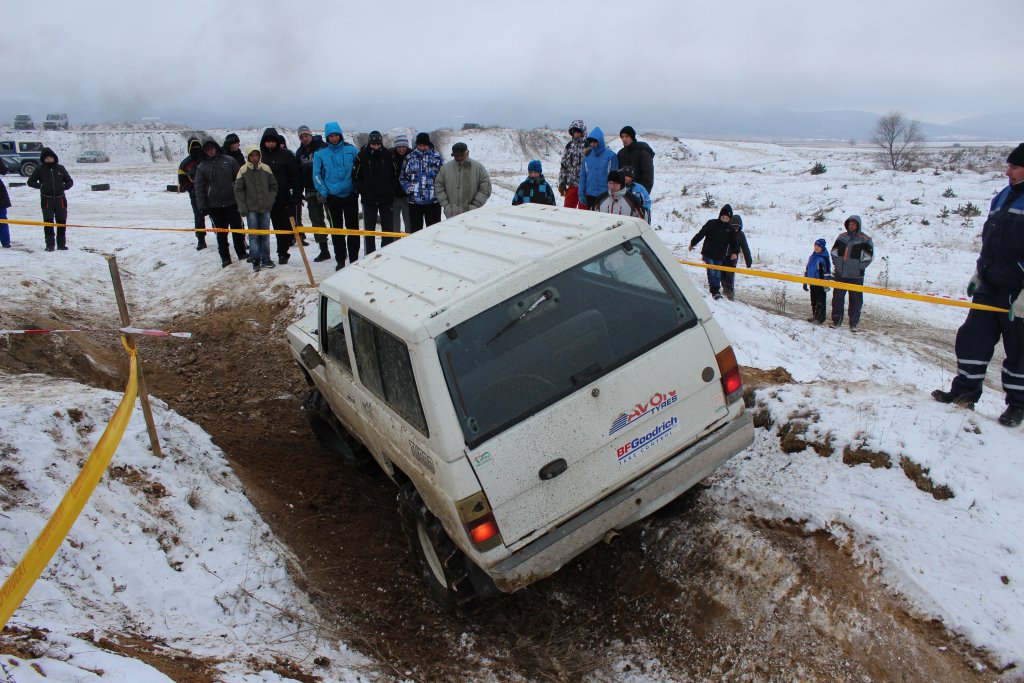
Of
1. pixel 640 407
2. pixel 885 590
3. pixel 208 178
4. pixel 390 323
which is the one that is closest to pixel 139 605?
pixel 390 323

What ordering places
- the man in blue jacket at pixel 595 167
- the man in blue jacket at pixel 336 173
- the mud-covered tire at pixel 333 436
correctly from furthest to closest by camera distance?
the man in blue jacket at pixel 336 173 < the man in blue jacket at pixel 595 167 < the mud-covered tire at pixel 333 436

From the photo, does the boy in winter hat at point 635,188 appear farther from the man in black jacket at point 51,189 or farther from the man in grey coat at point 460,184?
the man in black jacket at point 51,189

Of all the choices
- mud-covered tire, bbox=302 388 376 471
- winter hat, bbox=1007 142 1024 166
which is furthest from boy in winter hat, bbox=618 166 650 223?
mud-covered tire, bbox=302 388 376 471

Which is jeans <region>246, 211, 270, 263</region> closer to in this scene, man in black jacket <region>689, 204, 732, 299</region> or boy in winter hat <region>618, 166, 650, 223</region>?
boy in winter hat <region>618, 166, 650, 223</region>

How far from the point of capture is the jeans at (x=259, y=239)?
37.3ft

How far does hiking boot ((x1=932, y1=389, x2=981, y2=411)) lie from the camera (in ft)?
16.9

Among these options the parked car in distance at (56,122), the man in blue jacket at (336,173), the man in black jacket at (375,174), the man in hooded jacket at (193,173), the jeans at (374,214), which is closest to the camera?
the man in black jacket at (375,174)

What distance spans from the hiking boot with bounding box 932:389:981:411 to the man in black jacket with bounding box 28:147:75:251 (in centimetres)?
1409

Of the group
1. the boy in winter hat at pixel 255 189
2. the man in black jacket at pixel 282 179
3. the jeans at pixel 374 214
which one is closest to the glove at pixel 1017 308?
the jeans at pixel 374 214

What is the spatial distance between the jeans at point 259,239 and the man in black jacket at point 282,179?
1.01ft

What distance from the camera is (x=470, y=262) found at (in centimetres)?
405

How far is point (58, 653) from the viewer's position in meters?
3.04

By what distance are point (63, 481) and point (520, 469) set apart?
353 cm

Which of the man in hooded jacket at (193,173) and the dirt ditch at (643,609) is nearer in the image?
the dirt ditch at (643,609)
